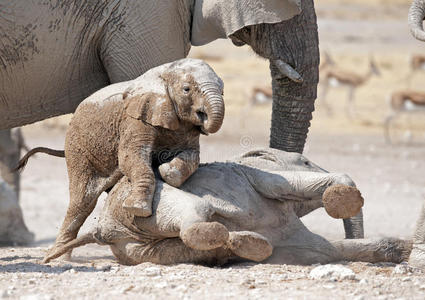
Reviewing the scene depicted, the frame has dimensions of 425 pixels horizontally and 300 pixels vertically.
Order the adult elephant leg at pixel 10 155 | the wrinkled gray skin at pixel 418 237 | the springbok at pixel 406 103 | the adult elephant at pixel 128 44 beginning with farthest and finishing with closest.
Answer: the springbok at pixel 406 103, the adult elephant leg at pixel 10 155, the adult elephant at pixel 128 44, the wrinkled gray skin at pixel 418 237

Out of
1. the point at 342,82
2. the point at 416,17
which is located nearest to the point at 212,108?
the point at 416,17

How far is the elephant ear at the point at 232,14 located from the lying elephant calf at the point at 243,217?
107cm

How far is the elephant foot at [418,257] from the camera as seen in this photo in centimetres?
494

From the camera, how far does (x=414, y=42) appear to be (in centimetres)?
2620

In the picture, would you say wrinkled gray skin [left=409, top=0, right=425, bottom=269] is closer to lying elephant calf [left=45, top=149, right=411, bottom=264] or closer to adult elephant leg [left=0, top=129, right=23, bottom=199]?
lying elephant calf [left=45, top=149, right=411, bottom=264]

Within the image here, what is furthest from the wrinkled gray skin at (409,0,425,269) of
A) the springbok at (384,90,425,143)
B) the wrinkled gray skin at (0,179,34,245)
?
the springbok at (384,90,425,143)

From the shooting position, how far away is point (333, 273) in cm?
446

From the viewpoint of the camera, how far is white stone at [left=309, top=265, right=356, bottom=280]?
4.44 m

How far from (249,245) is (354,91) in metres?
13.5

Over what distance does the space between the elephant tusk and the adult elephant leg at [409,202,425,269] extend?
125 centimetres

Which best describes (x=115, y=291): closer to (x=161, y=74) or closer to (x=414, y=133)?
(x=161, y=74)

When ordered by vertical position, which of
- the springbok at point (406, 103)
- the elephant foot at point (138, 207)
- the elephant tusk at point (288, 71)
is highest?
the elephant tusk at point (288, 71)

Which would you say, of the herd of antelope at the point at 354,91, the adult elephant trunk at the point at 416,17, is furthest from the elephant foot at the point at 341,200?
the herd of antelope at the point at 354,91

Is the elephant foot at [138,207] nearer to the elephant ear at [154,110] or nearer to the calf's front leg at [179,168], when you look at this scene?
the calf's front leg at [179,168]
